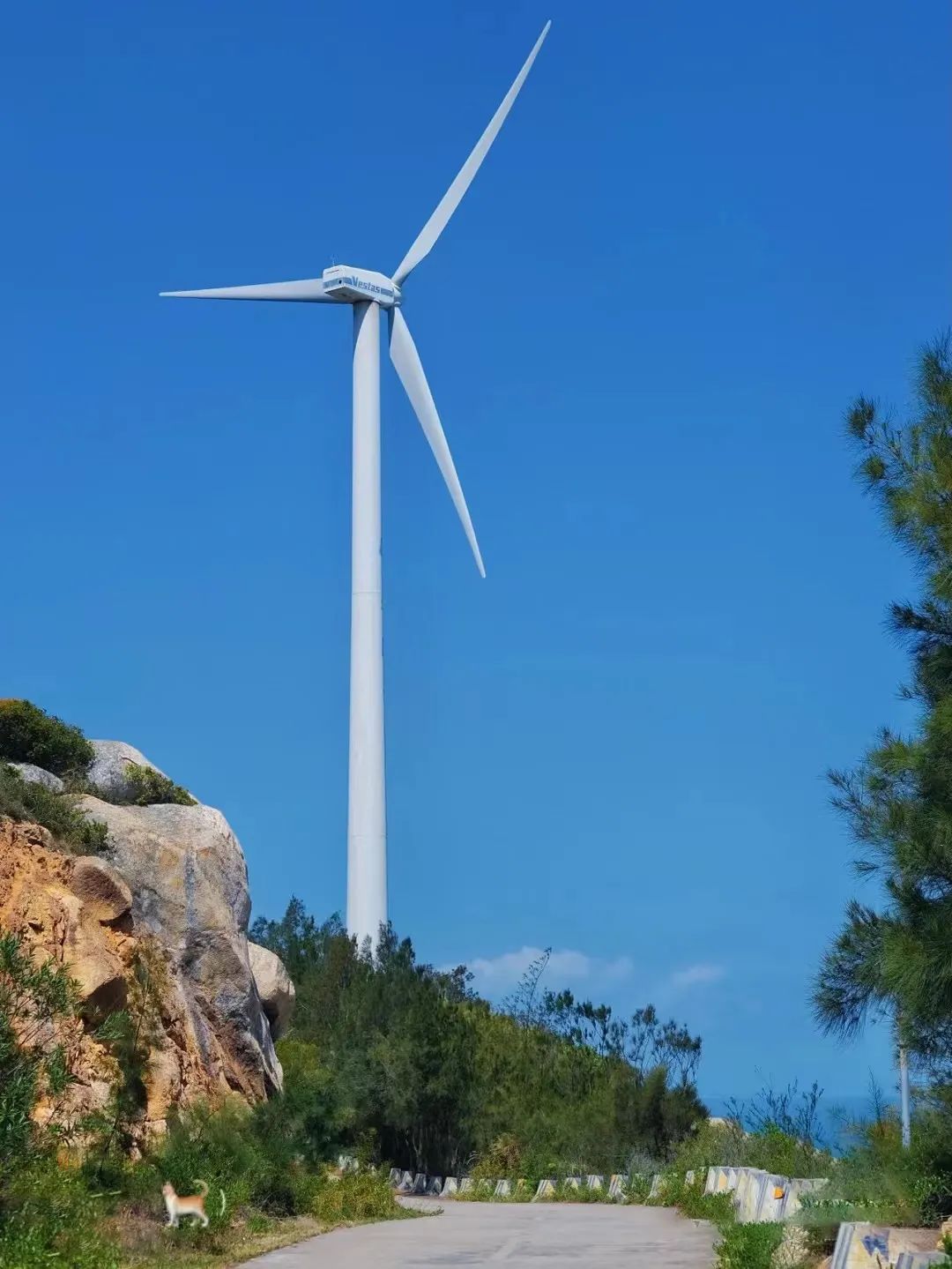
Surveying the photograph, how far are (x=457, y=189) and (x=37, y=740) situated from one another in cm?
2332

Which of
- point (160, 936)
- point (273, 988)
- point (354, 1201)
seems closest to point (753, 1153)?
point (354, 1201)

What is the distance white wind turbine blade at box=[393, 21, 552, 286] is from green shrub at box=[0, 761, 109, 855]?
2558 centimetres

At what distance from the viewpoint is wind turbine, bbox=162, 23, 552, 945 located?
45.5 m

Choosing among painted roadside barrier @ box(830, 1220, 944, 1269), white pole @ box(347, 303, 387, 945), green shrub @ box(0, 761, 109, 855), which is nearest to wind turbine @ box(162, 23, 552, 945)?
white pole @ box(347, 303, 387, 945)

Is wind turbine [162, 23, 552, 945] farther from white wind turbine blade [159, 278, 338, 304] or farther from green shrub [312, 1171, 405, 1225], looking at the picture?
green shrub [312, 1171, 405, 1225]

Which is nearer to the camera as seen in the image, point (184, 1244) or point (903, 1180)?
point (903, 1180)

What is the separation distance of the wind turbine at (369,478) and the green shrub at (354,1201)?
17.3m

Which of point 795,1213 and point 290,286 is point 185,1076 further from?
point 290,286

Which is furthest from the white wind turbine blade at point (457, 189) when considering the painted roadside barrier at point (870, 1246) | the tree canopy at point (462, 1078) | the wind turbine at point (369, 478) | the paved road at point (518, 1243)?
the painted roadside barrier at point (870, 1246)

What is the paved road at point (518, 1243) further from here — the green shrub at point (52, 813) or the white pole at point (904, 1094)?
the green shrub at point (52, 813)

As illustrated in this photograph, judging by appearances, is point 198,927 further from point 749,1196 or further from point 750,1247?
point 750,1247

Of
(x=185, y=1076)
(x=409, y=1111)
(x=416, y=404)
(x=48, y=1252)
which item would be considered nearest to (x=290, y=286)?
(x=416, y=404)

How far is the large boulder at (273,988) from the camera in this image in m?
35.1

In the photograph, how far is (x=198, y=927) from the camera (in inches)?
1166
